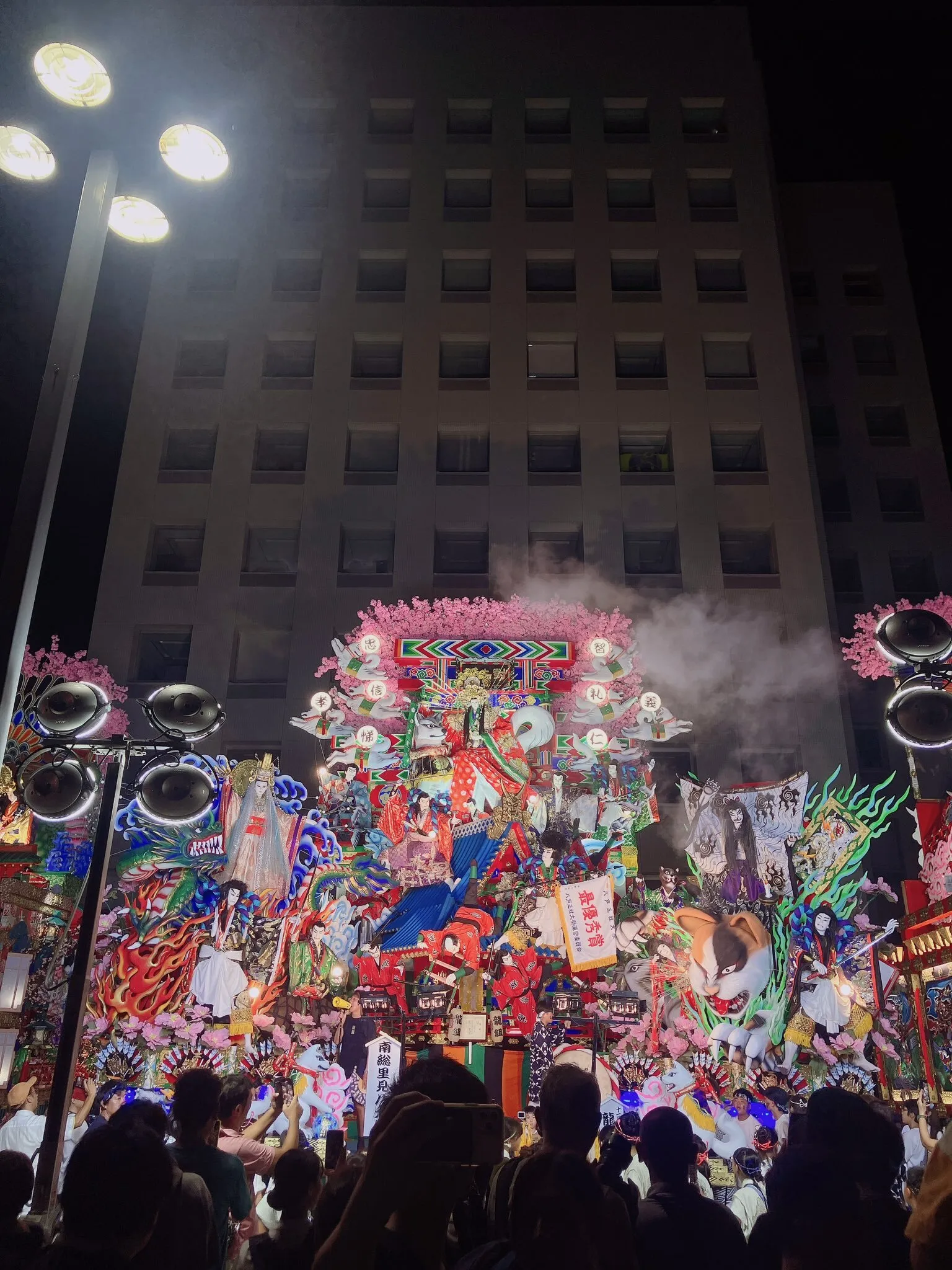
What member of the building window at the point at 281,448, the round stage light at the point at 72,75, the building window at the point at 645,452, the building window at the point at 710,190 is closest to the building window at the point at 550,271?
the building window at the point at 710,190

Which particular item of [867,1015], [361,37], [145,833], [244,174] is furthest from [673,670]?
[361,37]

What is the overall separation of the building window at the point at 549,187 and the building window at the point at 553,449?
25.7 ft

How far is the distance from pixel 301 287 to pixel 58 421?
2325cm

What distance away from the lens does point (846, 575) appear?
1016 inches

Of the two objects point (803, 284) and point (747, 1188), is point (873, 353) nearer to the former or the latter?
point (803, 284)

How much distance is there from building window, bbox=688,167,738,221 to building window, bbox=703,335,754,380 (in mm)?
4539

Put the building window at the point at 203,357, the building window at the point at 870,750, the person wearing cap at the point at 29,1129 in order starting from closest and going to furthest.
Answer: the person wearing cap at the point at 29,1129 < the building window at the point at 870,750 < the building window at the point at 203,357

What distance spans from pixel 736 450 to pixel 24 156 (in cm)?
2194

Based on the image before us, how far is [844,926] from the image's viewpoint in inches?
511

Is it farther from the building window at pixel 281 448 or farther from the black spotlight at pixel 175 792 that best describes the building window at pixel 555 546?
the black spotlight at pixel 175 792

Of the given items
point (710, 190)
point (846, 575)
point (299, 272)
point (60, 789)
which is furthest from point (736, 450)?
point (60, 789)

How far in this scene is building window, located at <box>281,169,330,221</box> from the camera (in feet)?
86.9

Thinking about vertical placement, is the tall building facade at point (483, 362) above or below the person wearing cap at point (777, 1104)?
above

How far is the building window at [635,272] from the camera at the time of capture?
1019 inches
